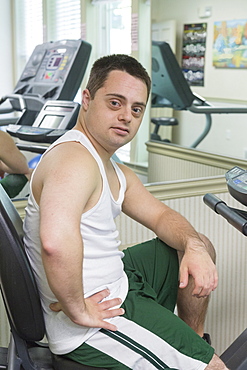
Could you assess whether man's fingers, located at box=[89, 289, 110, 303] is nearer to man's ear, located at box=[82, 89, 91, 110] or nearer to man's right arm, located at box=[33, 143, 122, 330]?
Result: man's right arm, located at box=[33, 143, 122, 330]

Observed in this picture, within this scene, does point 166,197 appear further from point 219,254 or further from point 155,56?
point 155,56

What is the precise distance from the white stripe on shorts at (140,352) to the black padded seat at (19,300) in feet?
0.22

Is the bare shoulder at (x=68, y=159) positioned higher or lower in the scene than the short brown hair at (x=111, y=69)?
lower

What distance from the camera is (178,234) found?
1.57 meters


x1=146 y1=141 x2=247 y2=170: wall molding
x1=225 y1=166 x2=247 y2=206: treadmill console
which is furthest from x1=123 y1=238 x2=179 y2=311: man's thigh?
x1=146 y1=141 x2=247 y2=170: wall molding

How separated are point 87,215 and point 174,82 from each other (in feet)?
5.72

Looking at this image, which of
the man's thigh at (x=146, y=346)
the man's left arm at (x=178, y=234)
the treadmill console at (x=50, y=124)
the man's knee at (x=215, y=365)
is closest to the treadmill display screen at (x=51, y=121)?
the treadmill console at (x=50, y=124)

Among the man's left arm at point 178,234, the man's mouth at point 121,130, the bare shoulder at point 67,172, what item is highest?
the man's mouth at point 121,130

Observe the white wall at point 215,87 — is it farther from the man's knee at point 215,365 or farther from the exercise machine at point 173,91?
the man's knee at point 215,365

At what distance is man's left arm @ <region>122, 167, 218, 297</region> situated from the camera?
1.40 m

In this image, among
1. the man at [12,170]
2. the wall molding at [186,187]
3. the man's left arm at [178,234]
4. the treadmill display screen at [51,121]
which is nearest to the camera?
the man's left arm at [178,234]

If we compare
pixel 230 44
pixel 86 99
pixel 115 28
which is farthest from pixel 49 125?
pixel 86 99

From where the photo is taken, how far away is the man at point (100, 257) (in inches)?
47.3

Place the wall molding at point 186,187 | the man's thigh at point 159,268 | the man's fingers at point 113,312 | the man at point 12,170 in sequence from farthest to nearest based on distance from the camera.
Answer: the wall molding at point 186,187 → the man at point 12,170 → the man's thigh at point 159,268 → the man's fingers at point 113,312
